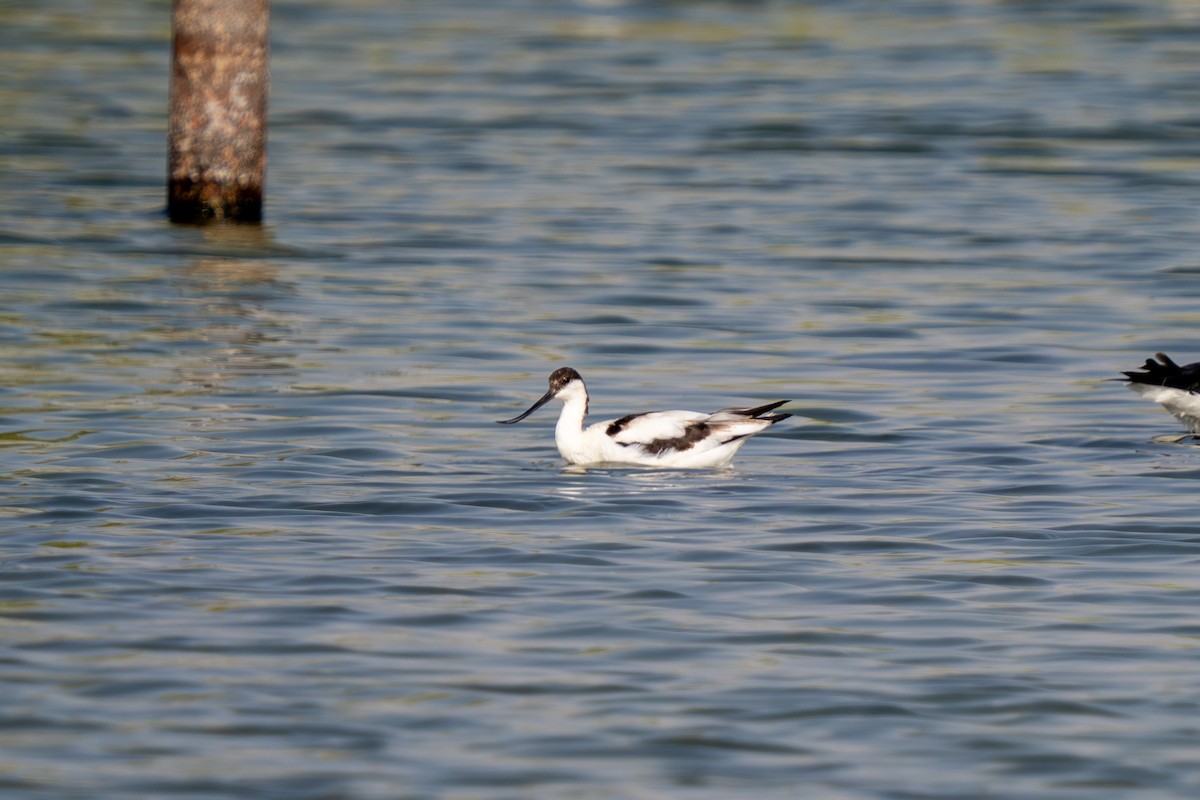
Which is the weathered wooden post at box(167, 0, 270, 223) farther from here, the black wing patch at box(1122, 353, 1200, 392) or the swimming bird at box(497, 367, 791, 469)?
the black wing patch at box(1122, 353, 1200, 392)

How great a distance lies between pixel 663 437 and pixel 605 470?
38 cm

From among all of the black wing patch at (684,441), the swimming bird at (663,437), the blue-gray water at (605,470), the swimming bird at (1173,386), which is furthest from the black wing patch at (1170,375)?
the black wing patch at (684,441)

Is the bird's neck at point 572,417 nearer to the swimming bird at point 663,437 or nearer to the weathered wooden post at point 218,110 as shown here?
the swimming bird at point 663,437

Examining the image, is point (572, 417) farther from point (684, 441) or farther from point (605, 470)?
point (684, 441)

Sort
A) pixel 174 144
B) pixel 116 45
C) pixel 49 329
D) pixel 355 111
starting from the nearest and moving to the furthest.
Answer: pixel 49 329, pixel 174 144, pixel 355 111, pixel 116 45

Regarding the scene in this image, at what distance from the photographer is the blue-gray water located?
6777 millimetres

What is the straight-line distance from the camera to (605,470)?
11492 millimetres

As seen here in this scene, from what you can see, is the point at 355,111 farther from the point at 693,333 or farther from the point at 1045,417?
the point at 1045,417

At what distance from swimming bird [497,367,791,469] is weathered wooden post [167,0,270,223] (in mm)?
6346

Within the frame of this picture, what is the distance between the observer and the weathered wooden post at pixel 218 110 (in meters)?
16.8

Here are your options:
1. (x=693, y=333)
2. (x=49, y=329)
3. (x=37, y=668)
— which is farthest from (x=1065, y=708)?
(x=49, y=329)

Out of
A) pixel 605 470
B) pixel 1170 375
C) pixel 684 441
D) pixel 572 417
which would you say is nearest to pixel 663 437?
pixel 684 441

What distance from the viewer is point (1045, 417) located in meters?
12.6

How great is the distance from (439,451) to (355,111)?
15562mm
